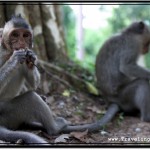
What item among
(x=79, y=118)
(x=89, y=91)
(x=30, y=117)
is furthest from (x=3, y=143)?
(x=89, y=91)

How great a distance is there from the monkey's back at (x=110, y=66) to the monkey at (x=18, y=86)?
2.10m

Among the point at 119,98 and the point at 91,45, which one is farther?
the point at 91,45

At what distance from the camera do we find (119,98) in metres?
7.77

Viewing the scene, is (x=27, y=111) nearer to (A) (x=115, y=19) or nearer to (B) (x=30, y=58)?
(B) (x=30, y=58)

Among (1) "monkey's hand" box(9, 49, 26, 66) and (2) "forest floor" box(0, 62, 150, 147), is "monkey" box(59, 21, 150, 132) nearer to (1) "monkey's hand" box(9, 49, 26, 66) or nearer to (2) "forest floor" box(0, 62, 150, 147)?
(2) "forest floor" box(0, 62, 150, 147)

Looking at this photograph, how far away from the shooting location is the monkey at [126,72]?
746 centimetres

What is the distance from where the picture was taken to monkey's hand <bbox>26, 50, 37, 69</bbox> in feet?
17.3

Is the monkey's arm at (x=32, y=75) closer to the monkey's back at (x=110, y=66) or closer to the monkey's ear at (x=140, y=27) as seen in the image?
the monkey's back at (x=110, y=66)

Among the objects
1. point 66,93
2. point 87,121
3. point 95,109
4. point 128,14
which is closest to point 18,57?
point 87,121

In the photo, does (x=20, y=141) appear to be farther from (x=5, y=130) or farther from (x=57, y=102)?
(x=57, y=102)

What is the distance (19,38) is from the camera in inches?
214

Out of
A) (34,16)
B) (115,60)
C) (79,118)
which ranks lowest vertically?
(79,118)

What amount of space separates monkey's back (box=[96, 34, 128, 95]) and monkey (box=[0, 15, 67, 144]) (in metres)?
2.10

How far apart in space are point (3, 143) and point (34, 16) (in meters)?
3.06
